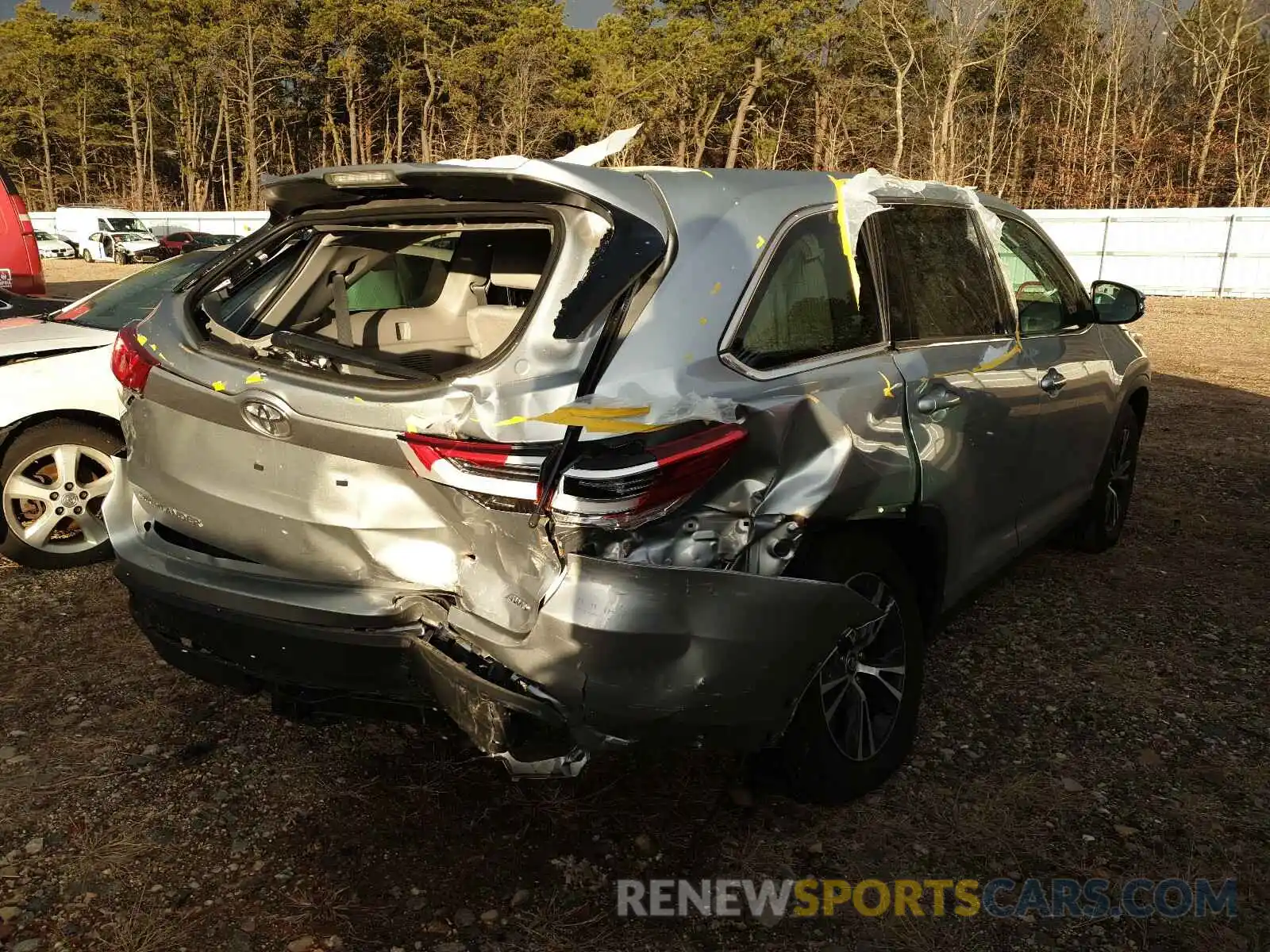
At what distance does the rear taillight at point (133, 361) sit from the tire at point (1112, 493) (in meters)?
3.90

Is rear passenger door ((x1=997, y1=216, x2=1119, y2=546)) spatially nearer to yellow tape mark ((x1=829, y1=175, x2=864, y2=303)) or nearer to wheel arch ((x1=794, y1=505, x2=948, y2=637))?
wheel arch ((x1=794, y1=505, x2=948, y2=637))

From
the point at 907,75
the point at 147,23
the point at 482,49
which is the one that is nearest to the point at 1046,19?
the point at 907,75

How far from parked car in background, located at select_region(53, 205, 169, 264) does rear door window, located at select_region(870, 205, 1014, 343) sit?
112 ft

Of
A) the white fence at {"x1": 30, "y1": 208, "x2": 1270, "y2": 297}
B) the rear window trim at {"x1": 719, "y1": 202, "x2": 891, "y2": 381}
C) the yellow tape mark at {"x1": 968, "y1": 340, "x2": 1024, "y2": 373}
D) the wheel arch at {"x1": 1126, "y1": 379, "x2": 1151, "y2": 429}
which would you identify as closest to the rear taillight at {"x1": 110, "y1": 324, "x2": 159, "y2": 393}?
the rear window trim at {"x1": 719, "y1": 202, "x2": 891, "y2": 381}

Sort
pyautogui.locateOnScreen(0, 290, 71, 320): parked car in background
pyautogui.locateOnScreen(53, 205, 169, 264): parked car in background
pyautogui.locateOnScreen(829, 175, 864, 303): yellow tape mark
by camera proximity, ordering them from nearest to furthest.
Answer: pyautogui.locateOnScreen(829, 175, 864, 303): yellow tape mark < pyautogui.locateOnScreen(0, 290, 71, 320): parked car in background < pyautogui.locateOnScreen(53, 205, 169, 264): parked car in background

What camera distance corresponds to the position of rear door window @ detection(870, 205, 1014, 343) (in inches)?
121

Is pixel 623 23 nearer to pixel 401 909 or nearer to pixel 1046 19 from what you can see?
pixel 1046 19

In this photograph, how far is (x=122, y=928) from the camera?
235 cm

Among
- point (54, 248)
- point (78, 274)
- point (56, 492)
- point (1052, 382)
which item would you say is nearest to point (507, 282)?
point (1052, 382)

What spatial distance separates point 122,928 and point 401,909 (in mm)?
639

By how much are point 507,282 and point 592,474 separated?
1.50 m

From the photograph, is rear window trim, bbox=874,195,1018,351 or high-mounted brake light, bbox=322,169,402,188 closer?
high-mounted brake light, bbox=322,169,402,188

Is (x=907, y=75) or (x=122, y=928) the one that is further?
(x=907, y=75)

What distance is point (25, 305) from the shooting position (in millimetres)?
6324
